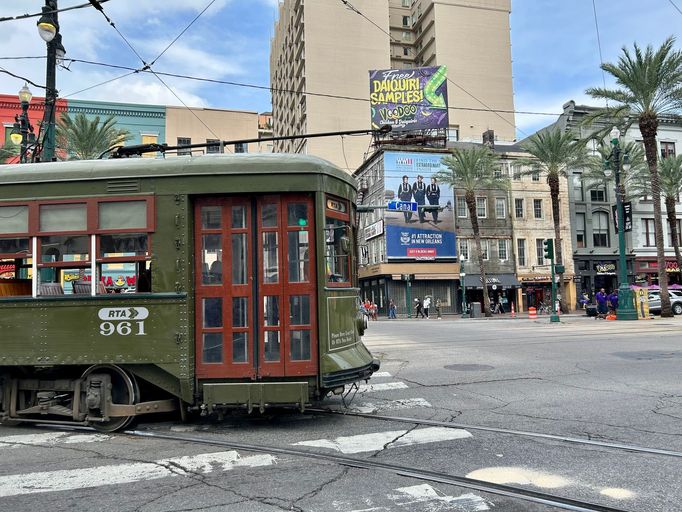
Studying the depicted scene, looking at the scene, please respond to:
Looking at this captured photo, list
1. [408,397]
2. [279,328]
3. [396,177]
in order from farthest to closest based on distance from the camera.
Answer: [396,177], [408,397], [279,328]

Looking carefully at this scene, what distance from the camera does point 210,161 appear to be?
6.36m

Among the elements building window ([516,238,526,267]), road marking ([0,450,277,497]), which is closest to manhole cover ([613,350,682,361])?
road marking ([0,450,277,497])

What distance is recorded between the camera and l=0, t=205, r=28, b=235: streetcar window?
6410 millimetres

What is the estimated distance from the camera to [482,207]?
1879 inches

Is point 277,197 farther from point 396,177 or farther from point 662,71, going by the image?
point 396,177

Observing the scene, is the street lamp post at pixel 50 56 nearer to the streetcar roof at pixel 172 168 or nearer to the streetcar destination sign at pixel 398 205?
the streetcar roof at pixel 172 168

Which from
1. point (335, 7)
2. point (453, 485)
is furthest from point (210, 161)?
point (335, 7)

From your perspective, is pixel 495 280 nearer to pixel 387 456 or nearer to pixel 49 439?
pixel 387 456

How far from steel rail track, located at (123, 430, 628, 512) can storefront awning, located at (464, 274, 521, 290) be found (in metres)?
41.2

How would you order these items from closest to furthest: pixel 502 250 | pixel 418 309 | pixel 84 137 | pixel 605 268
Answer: pixel 84 137 → pixel 418 309 → pixel 502 250 → pixel 605 268

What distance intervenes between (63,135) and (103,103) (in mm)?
10644

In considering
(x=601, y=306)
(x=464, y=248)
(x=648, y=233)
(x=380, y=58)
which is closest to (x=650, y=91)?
(x=601, y=306)

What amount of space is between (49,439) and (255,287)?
2.87 meters

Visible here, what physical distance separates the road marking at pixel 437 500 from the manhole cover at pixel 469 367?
6632 millimetres
